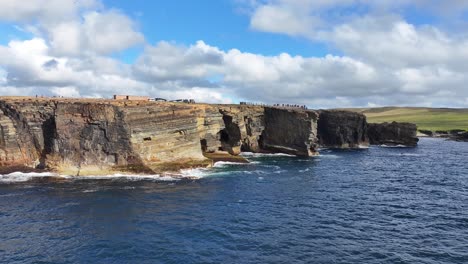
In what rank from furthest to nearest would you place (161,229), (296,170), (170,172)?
(296,170) → (170,172) → (161,229)

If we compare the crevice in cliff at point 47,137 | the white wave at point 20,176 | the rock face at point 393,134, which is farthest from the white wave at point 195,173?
the rock face at point 393,134

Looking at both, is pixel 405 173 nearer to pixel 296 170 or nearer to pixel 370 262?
pixel 296 170

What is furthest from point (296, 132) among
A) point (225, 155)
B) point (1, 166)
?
point (1, 166)

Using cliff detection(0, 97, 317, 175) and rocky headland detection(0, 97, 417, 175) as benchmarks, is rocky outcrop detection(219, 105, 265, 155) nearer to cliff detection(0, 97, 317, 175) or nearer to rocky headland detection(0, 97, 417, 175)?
rocky headland detection(0, 97, 417, 175)

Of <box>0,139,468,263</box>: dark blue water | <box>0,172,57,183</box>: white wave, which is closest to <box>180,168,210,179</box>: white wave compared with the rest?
<box>0,139,468,263</box>: dark blue water

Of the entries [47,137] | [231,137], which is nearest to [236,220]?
[47,137]

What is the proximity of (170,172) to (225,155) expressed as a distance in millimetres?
25383

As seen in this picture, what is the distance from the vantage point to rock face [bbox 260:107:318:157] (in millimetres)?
114250

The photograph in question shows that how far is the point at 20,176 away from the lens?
71.1 metres

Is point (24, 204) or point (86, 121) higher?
point (86, 121)

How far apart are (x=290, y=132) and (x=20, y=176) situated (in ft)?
232

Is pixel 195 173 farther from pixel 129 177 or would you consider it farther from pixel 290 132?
pixel 290 132

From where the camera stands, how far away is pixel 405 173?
87.1 m

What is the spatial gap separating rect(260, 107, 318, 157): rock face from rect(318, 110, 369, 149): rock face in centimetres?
3447
